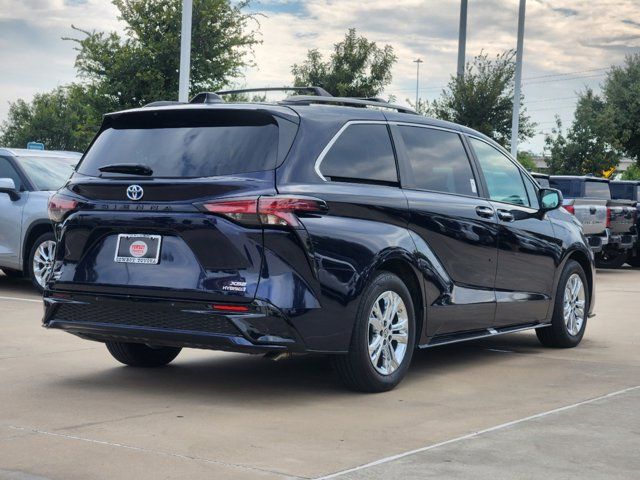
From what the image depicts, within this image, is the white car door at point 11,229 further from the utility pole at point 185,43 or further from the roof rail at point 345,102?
the roof rail at point 345,102

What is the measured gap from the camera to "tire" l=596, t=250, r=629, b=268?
2162cm

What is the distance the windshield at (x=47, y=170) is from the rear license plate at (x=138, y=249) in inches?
291

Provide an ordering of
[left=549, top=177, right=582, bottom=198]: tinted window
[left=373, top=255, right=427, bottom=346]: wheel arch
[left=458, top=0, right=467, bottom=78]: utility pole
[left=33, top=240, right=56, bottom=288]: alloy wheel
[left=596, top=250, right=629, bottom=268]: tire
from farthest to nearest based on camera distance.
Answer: [left=458, top=0, right=467, bottom=78]: utility pole, [left=596, top=250, right=629, bottom=268]: tire, [left=549, top=177, right=582, bottom=198]: tinted window, [left=33, top=240, right=56, bottom=288]: alloy wheel, [left=373, top=255, right=427, bottom=346]: wheel arch

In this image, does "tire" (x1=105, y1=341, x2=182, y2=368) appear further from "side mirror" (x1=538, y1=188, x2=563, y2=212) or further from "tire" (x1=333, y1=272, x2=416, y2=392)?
"side mirror" (x1=538, y1=188, x2=563, y2=212)

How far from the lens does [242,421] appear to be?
20.2ft

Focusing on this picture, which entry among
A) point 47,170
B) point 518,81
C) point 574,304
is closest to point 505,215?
point 574,304

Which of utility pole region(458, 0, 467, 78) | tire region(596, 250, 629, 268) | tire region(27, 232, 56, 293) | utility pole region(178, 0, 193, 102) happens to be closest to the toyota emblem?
tire region(27, 232, 56, 293)

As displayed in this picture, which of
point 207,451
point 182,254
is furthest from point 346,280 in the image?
point 207,451

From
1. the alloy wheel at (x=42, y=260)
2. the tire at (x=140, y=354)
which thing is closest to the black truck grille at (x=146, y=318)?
the tire at (x=140, y=354)

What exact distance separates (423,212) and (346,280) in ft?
3.44

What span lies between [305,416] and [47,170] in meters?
8.72

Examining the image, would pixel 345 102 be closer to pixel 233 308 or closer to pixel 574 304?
pixel 233 308

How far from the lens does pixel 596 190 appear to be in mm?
21547

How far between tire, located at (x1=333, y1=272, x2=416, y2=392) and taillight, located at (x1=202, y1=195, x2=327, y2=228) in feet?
2.40
